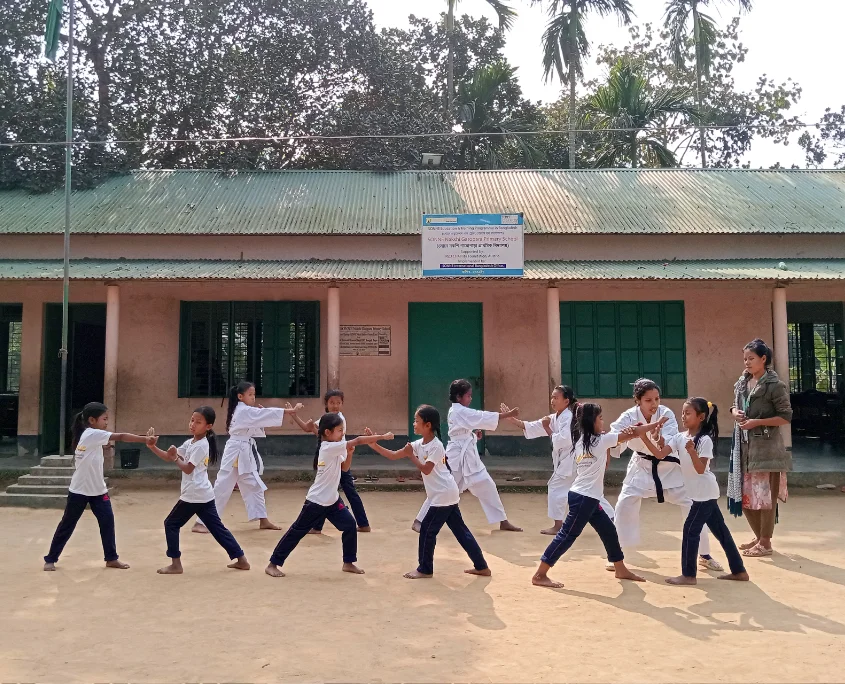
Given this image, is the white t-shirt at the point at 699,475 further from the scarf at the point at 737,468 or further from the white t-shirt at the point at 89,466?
the white t-shirt at the point at 89,466

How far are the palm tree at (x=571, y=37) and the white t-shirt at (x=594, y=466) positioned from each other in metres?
16.0

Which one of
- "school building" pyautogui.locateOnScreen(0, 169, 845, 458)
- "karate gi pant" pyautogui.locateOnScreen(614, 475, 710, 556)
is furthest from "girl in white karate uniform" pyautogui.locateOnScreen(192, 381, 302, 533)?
"school building" pyautogui.locateOnScreen(0, 169, 845, 458)

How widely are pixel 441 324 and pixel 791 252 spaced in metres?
5.61

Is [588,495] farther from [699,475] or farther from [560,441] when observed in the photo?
[560,441]

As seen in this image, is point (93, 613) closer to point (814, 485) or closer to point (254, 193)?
point (814, 485)

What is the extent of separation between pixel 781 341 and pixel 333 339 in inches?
238

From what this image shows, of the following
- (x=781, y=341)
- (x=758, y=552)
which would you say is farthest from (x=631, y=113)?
(x=758, y=552)

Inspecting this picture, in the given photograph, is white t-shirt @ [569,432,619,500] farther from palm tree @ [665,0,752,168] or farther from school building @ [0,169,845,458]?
palm tree @ [665,0,752,168]

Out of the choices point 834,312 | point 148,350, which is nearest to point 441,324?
point 148,350

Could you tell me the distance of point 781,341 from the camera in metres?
9.69

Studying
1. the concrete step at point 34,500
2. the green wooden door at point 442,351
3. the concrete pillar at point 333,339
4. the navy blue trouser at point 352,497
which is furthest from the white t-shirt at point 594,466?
the concrete step at point 34,500

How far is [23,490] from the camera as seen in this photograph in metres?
8.55

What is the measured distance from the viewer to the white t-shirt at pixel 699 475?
505 cm

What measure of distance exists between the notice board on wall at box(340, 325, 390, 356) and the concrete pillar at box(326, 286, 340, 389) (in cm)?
104
